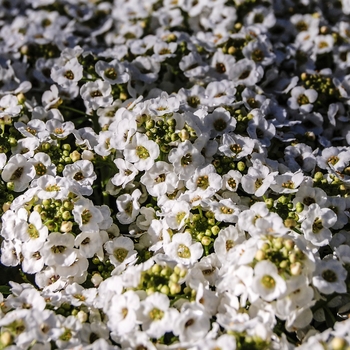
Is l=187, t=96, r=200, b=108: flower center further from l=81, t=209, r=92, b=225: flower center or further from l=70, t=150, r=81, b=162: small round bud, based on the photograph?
l=81, t=209, r=92, b=225: flower center

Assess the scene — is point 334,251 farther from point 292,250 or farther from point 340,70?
point 340,70

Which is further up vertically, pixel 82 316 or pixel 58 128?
pixel 58 128

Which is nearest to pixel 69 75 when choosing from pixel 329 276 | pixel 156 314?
pixel 156 314

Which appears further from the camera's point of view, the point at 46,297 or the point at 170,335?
the point at 46,297

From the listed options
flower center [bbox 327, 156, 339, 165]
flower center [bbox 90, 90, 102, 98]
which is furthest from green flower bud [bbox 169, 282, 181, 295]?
flower center [bbox 90, 90, 102, 98]

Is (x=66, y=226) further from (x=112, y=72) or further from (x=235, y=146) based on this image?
(x=112, y=72)

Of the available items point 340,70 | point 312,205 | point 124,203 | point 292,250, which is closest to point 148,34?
point 340,70
